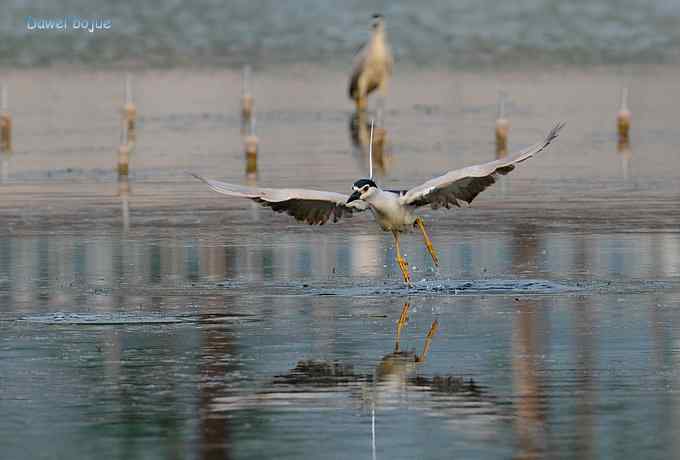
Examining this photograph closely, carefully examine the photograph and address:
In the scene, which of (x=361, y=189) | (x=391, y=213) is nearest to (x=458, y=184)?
(x=391, y=213)

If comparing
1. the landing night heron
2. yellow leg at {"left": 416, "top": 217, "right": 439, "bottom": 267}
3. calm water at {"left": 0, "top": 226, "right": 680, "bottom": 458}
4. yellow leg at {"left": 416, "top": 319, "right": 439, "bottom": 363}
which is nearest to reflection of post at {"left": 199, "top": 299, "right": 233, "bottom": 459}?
calm water at {"left": 0, "top": 226, "right": 680, "bottom": 458}

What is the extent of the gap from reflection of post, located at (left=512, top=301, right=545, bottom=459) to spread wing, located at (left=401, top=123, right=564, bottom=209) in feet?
5.22

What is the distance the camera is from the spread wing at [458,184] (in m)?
20.4

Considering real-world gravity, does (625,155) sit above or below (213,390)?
above

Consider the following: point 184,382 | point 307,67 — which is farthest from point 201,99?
point 184,382

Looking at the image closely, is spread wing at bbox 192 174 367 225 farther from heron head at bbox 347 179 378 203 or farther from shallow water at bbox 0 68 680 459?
shallow water at bbox 0 68 680 459

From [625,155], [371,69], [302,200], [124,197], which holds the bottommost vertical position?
[302,200]

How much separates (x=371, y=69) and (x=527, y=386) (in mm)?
39572

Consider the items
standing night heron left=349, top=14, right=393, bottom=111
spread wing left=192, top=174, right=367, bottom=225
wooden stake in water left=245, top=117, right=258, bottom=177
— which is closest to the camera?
spread wing left=192, top=174, right=367, bottom=225

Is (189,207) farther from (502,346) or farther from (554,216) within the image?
(502,346)

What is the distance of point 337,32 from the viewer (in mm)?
93500

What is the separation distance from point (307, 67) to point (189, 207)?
50.9 metres

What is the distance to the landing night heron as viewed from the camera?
2039 centimetres

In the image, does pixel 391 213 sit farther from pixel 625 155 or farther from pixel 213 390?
pixel 625 155
